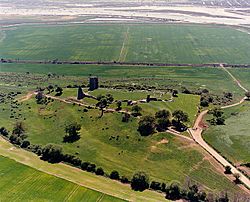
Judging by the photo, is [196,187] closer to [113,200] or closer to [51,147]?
[113,200]

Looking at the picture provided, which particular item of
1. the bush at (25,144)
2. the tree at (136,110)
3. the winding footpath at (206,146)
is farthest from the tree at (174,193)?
the bush at (25,144)

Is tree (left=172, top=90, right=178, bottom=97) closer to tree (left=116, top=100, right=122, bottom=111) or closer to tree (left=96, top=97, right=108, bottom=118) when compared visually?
tree (left=116, top=100, right=122, bottom=111)

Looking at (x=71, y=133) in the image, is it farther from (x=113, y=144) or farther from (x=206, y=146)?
(x=206, y=146)

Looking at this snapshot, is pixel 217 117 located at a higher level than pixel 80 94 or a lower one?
higher

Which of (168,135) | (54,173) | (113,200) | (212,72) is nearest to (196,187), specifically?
(113,200)

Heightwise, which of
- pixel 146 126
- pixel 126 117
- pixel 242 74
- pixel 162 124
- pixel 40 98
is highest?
pixel 146 126

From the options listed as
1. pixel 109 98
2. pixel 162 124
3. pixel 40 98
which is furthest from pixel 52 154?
pixel 40 98

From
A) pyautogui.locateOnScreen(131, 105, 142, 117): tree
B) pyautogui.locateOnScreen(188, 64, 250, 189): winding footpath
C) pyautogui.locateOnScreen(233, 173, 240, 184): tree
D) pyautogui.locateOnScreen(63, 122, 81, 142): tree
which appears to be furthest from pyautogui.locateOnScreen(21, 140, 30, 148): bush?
pyautogui.locateOnScreen(233, 173, 240, 184): tree
